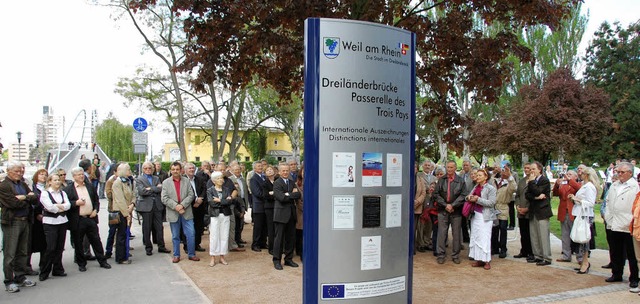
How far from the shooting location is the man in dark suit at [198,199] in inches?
386

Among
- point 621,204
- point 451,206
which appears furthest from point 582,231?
point 451,206

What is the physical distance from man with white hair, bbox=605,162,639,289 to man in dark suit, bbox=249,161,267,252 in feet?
20.8

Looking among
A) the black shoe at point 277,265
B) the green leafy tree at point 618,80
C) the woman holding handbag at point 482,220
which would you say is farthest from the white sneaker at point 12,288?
the green leafy tree at point 618,80

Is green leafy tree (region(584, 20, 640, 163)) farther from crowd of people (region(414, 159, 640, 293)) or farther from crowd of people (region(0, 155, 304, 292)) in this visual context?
crowd of people (region(0, 155, 304, 292))

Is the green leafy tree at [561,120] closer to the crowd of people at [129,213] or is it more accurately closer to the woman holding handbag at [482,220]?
the woman holding handbag at [482,220]

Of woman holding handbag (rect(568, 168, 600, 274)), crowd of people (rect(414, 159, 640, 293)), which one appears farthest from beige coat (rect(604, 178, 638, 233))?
woman holding handbag (rect(568, 168, 600, 274))

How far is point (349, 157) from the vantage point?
4.08m

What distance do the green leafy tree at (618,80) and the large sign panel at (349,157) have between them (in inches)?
1469

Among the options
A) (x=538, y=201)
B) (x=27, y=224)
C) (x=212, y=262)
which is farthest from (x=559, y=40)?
(x=27, y=224)

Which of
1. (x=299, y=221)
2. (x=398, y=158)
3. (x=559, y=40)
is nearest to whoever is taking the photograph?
(x=398, y=158)

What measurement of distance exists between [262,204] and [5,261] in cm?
478

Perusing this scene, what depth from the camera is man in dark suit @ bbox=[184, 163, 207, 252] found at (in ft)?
32.1

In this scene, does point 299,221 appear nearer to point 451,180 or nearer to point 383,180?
point 451,180

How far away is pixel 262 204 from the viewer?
1018 cm
